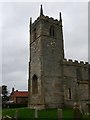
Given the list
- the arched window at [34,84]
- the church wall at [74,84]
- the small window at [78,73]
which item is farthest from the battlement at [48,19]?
the arched window at [34,84]

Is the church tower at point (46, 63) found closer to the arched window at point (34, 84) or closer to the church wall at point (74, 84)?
the arched window at point (34, 84)

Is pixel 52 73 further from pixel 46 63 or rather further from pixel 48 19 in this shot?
pixel 48 19

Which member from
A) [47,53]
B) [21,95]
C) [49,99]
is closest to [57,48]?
[47,53]

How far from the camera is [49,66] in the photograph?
38.6m

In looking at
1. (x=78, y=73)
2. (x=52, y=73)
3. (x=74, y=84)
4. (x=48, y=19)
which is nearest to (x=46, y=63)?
(x=52, y=73)

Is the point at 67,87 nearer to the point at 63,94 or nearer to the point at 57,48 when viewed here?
the point at 63,94

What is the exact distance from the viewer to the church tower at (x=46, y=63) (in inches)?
1470

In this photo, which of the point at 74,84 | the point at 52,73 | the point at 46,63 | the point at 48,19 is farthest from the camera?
the point at 48,19

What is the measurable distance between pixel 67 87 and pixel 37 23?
1297 cm

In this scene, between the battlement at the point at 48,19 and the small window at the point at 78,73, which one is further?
the battlement at the point at 48,19

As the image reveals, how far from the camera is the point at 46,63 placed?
126 feet

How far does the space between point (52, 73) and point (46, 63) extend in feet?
6.49

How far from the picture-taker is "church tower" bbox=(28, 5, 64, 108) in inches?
1470

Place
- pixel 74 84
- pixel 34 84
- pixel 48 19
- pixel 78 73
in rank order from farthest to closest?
pixel 48 19 < pixel 78 73 < pixel 34 84 < pixel 74 84
